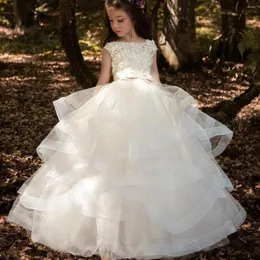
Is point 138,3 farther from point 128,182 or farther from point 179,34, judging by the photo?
point 179,34

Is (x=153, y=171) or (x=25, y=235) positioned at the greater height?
(x=153, y=171)

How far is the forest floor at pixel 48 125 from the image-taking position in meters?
3.20

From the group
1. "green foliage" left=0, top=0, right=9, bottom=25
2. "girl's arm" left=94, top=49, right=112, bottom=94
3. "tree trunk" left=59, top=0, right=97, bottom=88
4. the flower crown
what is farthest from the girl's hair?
"green foliage" left=0, top=0, right=9, bottom=25

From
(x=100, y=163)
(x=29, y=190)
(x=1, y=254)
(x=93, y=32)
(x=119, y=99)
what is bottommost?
(x=93, y=32)

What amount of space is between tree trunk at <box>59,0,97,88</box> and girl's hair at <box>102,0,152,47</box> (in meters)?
1.34

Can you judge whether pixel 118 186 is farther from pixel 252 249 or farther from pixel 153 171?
pixel 252 249

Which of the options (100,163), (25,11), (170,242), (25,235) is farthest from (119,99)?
(25,11)

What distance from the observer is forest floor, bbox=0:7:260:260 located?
320 cm

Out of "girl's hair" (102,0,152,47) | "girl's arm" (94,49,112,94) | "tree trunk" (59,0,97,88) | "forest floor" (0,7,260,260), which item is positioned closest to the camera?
"girl's hair" (102,0,152,47)

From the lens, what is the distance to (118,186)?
2.72m

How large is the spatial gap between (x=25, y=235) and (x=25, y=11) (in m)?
9.10

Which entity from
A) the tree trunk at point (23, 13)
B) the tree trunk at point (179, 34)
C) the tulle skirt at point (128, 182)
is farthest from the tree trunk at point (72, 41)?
the tree trunk at point (23, 13)

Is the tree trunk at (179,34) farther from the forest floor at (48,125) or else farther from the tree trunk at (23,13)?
the tree trunk at (23,13)

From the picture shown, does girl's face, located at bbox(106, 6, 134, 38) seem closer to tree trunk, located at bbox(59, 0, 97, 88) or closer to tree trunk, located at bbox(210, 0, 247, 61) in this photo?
tree trunk, located at bbox(59, 0, 97, 88)
